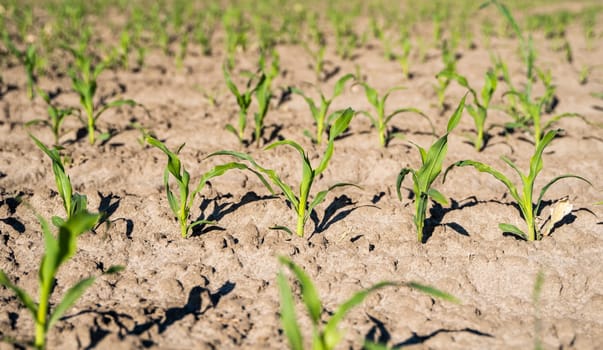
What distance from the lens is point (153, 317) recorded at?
6.05ft

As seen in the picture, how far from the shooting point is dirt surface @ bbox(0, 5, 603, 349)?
180 cm

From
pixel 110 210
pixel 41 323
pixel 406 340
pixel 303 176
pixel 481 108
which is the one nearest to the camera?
pixel 41 323

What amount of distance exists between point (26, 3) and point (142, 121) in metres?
4.94

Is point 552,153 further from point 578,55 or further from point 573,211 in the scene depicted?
point 578,55

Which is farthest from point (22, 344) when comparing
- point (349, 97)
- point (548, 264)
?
point (349, 97)

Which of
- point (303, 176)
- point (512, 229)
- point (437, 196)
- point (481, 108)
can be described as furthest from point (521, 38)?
point (303, 176)

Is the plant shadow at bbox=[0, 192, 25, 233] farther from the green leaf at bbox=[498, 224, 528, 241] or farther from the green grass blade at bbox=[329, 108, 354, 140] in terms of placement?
the green leaf at bbox=[498, 224, 528, 241]

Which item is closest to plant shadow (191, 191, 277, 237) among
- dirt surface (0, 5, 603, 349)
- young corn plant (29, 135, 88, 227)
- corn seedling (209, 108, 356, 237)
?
dirt surface (0, 5, 603, 349)

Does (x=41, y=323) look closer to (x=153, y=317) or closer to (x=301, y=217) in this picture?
(x=153, y=317)

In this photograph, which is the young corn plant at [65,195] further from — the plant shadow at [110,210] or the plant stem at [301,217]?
the plant stem at [301,217]

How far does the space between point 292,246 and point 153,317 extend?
2.31ft

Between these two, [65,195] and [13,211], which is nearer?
[65,195]

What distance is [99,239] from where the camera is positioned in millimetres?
2305

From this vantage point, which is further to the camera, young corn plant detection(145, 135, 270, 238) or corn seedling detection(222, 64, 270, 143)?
corn seedling detection(222, 64, 270, 143)
